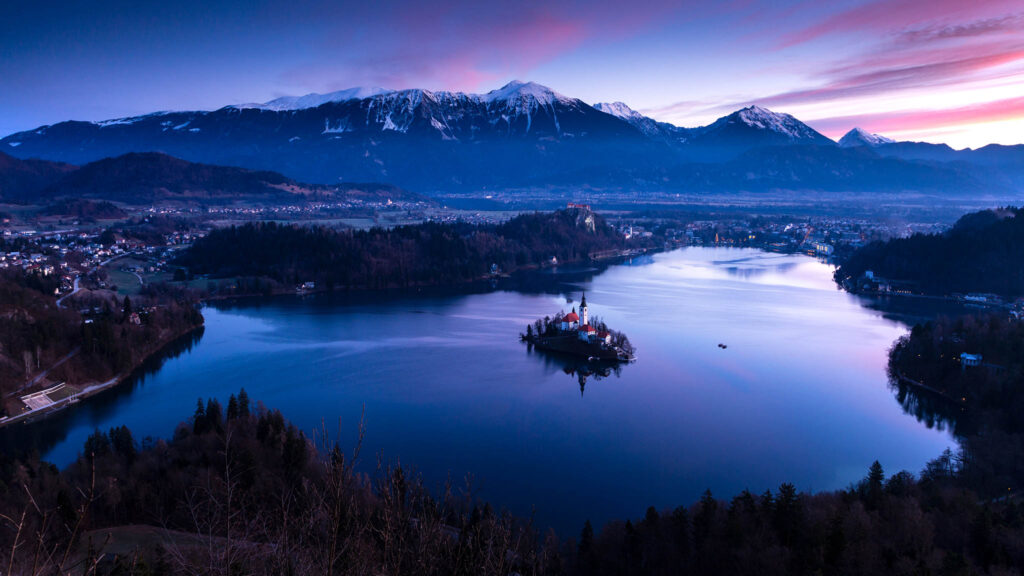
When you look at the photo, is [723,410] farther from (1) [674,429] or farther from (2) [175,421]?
(2) [175,421]

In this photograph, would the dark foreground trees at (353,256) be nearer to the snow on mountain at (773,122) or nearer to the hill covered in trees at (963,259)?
the hill covered in trees at (963,259)

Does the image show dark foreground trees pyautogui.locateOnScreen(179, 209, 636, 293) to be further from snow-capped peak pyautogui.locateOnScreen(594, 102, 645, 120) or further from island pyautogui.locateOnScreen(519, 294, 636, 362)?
snow-capped peak pyautogui.locateOnScreen(594, 102, 645, 120)

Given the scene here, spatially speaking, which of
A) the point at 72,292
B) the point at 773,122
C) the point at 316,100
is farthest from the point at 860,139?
the point at 72,292

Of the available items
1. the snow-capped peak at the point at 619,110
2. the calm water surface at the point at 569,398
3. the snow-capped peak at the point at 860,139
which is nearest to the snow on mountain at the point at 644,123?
the snow-capped peak at the point at 619,110

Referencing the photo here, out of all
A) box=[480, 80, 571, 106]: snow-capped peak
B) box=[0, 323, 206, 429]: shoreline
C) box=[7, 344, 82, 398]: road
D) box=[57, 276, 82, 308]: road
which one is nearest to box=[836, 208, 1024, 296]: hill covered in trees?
box=[0, 323, 206, 429]: shoreline

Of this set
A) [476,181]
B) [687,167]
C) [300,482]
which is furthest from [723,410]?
[687,167]

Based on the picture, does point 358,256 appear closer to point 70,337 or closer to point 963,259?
point 70,337
